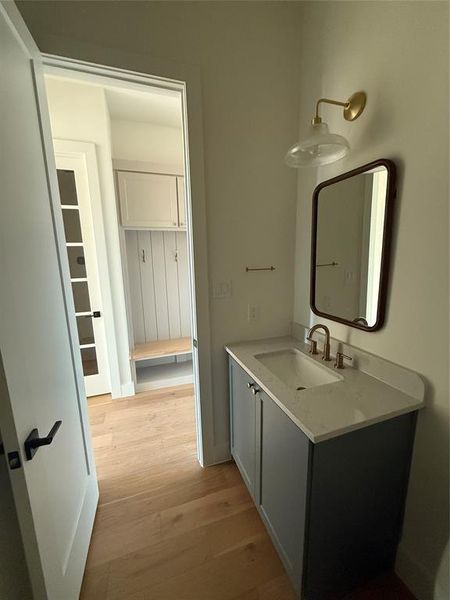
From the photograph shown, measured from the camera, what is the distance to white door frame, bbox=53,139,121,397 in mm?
2225

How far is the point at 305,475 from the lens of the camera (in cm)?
91

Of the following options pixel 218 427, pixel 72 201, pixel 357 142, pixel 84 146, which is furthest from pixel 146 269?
pixel 357 142

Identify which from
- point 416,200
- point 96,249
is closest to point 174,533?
point 416,200

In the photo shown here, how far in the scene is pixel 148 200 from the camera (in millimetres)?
2609

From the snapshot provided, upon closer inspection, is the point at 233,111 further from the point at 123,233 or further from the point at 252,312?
the point at 123,233

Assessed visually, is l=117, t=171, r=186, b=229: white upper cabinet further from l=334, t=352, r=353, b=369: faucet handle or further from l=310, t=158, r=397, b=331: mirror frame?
l=334, t=352, r=353, b=369: faucet handle

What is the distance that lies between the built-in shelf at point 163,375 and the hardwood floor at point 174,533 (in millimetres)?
749

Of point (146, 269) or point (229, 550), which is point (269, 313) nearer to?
point (229, 550)

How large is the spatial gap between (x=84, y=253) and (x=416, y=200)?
2.55 meters

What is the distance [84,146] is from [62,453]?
7.79ft

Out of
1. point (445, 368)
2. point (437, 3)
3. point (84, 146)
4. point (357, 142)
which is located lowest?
point (445, 368)

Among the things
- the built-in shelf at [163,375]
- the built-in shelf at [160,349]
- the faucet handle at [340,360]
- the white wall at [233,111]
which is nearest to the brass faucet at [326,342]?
the faucet handle at [340,360]

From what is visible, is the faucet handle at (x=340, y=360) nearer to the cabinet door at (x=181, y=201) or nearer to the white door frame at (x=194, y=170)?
the white door frame at (x=194, y=170)

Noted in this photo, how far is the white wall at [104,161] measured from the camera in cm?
212
